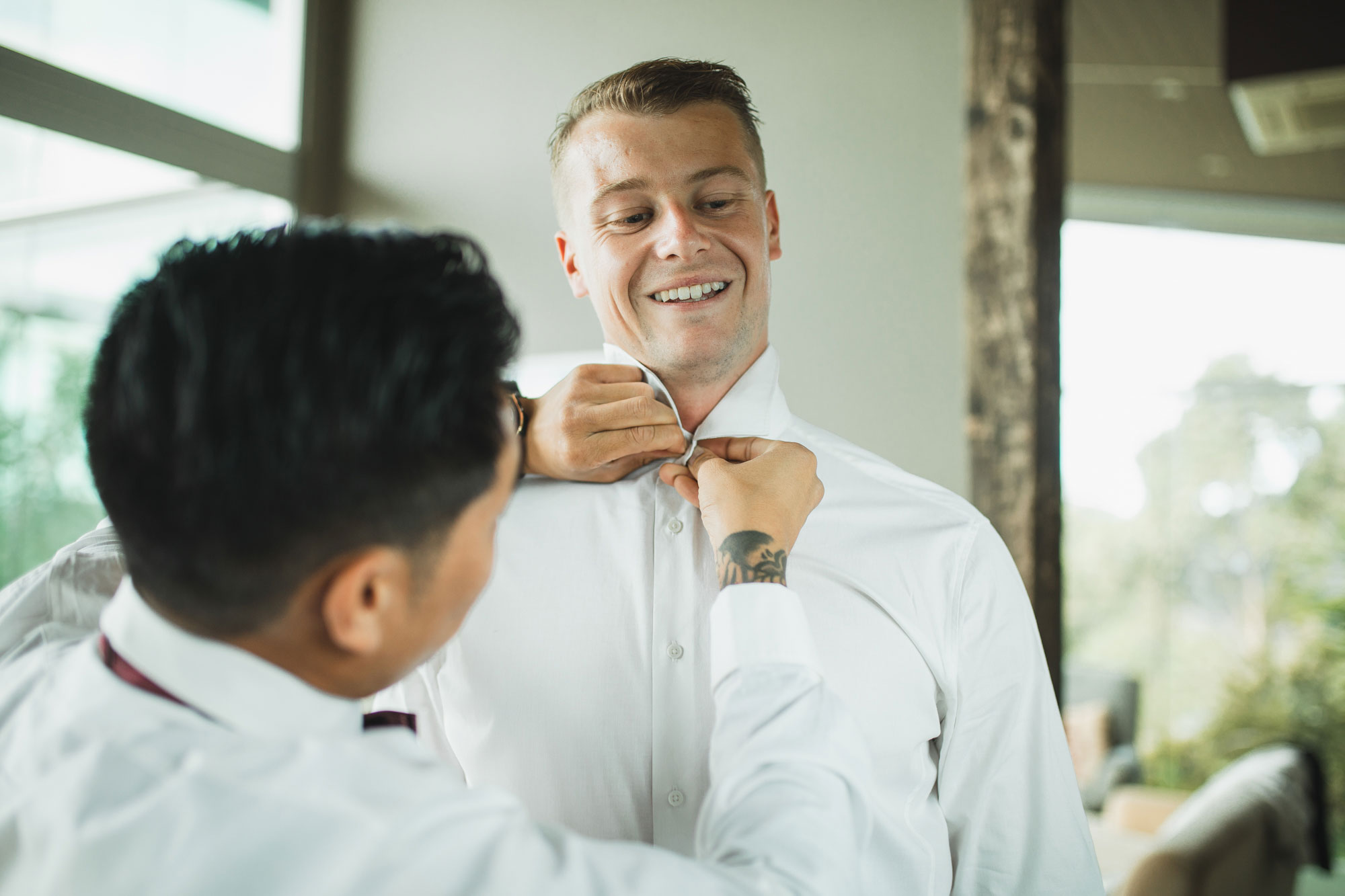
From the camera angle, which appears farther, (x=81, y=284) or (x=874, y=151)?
(x=81, y=284)

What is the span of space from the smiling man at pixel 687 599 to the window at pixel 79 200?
1.60 meters

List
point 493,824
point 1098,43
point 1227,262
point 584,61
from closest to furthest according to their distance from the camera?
point 493,824 → point 584,61 → point 1098,43 → point 1227,262


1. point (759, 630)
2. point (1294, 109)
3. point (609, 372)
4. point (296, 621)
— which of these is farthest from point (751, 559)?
point (1294, 109)

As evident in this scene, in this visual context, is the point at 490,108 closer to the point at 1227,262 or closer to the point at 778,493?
the point at 778,493

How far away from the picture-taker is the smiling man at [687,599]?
3.82ft

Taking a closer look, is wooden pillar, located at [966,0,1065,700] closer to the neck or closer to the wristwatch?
the neck

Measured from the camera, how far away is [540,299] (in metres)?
2.80

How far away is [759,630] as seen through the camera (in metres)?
0.98

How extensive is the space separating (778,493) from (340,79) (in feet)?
9.02

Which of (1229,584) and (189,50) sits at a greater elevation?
(189,50)

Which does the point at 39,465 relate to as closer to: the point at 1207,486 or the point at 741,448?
the point at 741,448

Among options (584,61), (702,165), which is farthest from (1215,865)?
(584,61)

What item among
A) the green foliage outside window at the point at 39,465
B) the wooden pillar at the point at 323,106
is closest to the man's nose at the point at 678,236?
the green foliage outside window at the point at 39,465

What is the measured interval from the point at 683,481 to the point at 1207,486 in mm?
5098
